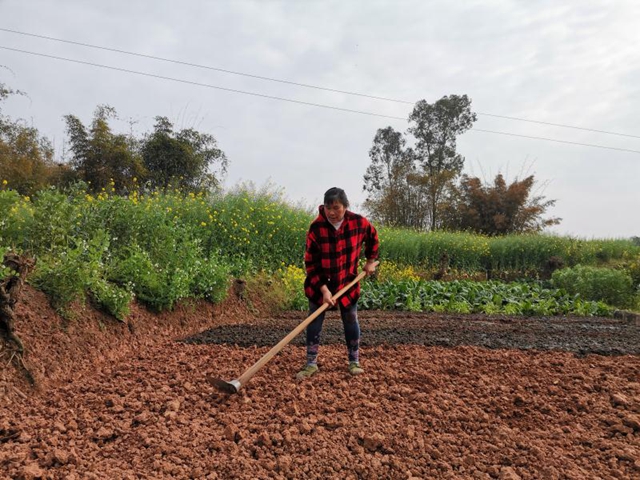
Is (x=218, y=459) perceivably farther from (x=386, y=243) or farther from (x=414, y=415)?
(x=386, y=243)

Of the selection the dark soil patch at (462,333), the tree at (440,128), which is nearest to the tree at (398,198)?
the tree at (440,128)

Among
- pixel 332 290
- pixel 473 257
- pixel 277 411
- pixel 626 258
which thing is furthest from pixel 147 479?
pixel 626 258

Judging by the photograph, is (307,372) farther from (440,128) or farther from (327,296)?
(440,128)

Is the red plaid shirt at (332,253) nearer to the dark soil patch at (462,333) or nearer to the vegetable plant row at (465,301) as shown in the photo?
the dark soil patch at (462,333)

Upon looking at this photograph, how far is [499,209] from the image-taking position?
2267cm

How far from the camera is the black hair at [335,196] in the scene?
11.0 feet

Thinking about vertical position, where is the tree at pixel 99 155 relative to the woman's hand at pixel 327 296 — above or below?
above

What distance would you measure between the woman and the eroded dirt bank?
21 centimetres

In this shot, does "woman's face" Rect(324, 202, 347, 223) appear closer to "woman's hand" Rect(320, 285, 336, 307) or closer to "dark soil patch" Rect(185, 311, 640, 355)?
"woman's hand" Rect(320, 285, 336, 307)

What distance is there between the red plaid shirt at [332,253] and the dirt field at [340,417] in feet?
2.04

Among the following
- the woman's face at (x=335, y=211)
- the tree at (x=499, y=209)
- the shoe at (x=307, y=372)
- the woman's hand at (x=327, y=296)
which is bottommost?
the shoe at (x=307, y=372)

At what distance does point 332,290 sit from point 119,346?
2.27 m

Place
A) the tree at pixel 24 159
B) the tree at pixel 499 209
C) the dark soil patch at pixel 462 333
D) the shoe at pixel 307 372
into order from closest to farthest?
the shoe at pixel 307 372 → the dark soil patch at pixel 462 333 → the tree at pixel 24 159 → the tree at pixel 499 209

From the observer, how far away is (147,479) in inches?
90.4
